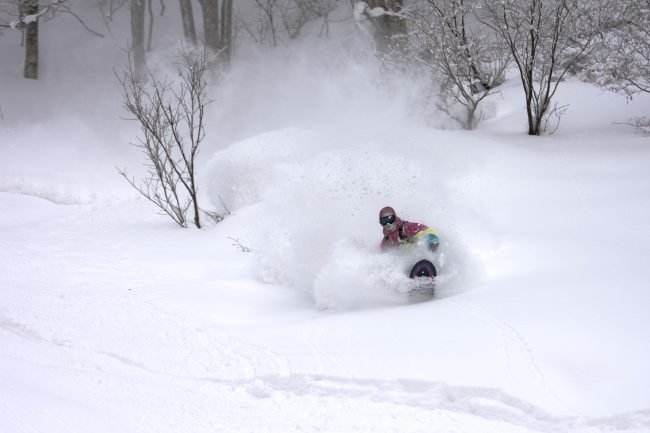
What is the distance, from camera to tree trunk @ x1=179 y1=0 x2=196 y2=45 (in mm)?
23250

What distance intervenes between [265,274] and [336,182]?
2.03 meters

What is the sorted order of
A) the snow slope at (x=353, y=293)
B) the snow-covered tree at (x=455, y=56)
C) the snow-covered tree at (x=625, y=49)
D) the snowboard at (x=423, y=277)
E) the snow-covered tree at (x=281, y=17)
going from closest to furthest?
1. the snow slope at (x=353, y=293)
2. the snowboard at (x=423, y=277)
3. the snow-covered tree at (x=625, y=49)
4. the snow-covered tree at (x=455, y=56)
5. the snow-covered tree at (x=281, y=17)

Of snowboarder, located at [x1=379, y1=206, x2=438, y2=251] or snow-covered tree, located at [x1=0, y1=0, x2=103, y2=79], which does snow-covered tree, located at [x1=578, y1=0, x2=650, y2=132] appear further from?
snow-covered tree, located at [x1=0, y1=0, x2=103, y2=79]

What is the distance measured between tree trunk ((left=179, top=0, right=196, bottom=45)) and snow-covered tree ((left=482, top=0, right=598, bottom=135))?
1446 cm

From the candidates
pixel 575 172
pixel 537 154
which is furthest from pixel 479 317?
pixel 537 154

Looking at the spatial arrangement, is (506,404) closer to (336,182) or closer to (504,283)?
(504,283)

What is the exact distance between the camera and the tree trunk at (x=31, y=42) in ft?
66.8

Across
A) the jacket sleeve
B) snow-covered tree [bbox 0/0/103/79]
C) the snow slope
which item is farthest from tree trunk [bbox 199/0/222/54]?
the jacket sleeve

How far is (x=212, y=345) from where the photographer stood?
18.0 ft

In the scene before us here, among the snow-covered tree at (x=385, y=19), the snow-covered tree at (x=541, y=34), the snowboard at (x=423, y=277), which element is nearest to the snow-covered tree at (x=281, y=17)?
the snow-covered tree at (x=385, y=19)

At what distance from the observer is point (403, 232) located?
667 cm

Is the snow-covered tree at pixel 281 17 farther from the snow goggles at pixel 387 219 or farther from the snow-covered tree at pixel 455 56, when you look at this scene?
the snow goggles at pixel 387 219

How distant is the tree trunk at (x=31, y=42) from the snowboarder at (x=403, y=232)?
58.4ft

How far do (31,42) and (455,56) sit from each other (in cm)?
1584
